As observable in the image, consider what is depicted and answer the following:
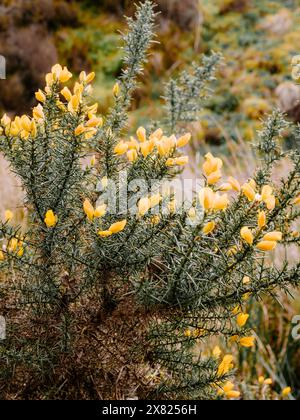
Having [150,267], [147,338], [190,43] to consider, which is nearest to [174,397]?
[147,338]

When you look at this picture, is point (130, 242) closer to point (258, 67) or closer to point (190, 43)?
point (190, 43)

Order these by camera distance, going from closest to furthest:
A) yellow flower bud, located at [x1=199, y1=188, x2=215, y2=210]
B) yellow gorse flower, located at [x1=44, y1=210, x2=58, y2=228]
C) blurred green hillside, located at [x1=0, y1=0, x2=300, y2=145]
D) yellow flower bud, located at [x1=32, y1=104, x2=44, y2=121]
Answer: yellow flower bud, located at [x1=199, y1=188, x2=215, y2=210] → yellow gorse flower, located at [x1=44, y1=210, x2=58, y2=228] → yellow flower bud, located at [x1=32, y1=104, x2=44, y2=121] → blurred green hillside, located at [x1=0, y1=0, x2=300, y2=145]

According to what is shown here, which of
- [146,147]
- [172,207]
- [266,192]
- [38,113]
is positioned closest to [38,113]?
[38,113]

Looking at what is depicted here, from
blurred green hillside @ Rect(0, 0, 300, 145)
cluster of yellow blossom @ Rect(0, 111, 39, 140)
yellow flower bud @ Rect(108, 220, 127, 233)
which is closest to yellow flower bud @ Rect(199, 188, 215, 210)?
yellow flower bud @ Rect(108, 220, 127, 233)

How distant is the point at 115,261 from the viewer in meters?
1.00

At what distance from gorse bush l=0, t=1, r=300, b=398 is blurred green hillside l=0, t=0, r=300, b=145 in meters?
2.37

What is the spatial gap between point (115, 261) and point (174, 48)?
15.0 ft

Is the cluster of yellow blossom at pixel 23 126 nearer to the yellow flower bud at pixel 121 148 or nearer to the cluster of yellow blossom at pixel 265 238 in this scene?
the yellow flower bud at pixel 121 148

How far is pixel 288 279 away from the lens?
0.97m

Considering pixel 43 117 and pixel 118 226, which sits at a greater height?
pixel 43 117

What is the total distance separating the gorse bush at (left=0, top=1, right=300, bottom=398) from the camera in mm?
963

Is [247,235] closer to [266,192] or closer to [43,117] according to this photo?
[266,192]

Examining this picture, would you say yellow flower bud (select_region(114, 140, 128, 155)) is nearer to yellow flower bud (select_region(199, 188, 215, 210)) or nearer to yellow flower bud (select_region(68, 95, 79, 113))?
yellow flower bud (select_region(68, 95, 79, 113))
